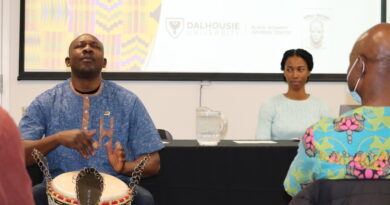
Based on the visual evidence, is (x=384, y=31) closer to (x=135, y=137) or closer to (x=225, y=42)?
(x=135, y=137)

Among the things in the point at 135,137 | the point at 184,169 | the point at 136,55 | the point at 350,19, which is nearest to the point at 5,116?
the point at 135,137

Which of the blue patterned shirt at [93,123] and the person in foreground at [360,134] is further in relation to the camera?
the blue patterned shirt at [93,123]

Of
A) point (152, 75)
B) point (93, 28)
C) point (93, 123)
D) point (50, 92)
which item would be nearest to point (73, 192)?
point (93, 123)

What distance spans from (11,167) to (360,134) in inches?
34.1

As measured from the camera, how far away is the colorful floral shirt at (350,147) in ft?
4.48

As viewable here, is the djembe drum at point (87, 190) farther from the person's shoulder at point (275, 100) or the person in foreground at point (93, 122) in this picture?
the person's shoulder at point (275, 100)

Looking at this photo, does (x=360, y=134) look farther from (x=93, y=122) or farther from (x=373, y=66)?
(x=93, y=122)

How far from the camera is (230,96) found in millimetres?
4871

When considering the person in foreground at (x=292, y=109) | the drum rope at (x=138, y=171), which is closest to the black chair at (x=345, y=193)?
the drum rope at (x=138, y=171)

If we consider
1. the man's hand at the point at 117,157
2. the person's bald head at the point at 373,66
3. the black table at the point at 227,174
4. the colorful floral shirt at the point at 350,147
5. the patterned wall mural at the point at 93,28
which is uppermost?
the patterned wall mural at the point at 93,28

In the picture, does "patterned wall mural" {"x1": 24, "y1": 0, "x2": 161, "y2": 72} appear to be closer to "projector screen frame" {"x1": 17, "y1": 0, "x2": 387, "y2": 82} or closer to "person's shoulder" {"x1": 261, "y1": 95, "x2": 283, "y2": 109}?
"projector screen frame" {"x1": 17, "y1": 0, "x2": 387, "y2": 82}

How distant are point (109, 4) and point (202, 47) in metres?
0.87

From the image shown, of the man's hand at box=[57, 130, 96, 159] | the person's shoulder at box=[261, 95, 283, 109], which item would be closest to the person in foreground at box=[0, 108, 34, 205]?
the man's hand at box=[57, 130, 96, 159]

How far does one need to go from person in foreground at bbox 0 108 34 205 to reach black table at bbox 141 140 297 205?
2059 mm
